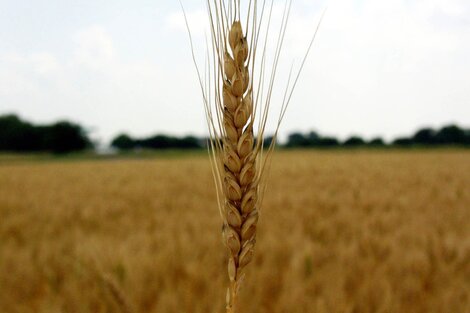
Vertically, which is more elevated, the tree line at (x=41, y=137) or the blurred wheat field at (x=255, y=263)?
the tree line at (x=41, y=137)

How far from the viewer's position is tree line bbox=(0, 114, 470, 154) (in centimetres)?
→ 3700

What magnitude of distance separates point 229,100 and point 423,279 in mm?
2201

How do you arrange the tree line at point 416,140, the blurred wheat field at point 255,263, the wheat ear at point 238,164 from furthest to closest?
the tree line at point 416,140 < the blurred wheat field at point 255,263 < the wheat ear at point 238,164

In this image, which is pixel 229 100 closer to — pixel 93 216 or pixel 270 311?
pixel 270 311

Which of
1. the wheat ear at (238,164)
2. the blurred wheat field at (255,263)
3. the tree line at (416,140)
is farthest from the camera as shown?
the tree line at (416,140)

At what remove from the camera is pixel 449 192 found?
6.40 m

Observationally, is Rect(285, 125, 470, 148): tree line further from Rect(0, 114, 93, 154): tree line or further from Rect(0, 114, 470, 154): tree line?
Rect(0, 114, 93, 154): tree line

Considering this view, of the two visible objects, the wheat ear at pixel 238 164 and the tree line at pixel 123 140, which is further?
the tree line at pixel 123 140

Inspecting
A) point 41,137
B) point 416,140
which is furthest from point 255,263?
point 41,137

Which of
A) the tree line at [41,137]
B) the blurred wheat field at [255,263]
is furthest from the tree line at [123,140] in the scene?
the blurred wheat field at [255,263]

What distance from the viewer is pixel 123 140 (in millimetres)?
56625

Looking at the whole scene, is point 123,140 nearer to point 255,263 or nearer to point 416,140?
point 416,140

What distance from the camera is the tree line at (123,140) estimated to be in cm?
3700

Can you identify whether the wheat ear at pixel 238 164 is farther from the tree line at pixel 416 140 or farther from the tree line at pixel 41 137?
the tree line at pixel 41 137
